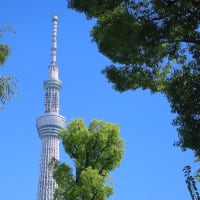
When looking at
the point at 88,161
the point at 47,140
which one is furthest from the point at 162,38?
the point at 47,140

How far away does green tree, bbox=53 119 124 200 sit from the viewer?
15.5 meters

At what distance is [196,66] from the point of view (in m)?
11.0

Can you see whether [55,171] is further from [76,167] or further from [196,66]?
[196,66]

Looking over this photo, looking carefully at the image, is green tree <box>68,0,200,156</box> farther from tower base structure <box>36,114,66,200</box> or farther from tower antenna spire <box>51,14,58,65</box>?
tower antenna spire <box>51,14,58,65</box>

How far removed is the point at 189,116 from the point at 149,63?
2.21m

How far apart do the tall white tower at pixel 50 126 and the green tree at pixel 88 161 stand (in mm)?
106429

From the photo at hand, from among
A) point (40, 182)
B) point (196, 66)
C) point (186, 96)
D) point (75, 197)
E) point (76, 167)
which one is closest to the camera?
point (186, 96)

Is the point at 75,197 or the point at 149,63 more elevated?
the point at 149,63

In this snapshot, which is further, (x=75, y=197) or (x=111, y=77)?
(x=75, y=197)

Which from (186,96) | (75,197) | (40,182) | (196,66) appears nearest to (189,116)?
(186,96)

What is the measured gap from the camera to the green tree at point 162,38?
10.2 m

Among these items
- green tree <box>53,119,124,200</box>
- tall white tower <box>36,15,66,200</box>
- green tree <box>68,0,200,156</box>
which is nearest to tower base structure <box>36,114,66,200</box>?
tall white tower <box>36,15,66,200</box>

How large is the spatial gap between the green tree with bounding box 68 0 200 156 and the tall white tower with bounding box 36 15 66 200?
113 m

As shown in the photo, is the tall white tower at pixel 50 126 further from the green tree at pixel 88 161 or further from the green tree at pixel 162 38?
the green tree at pixel 162 38
